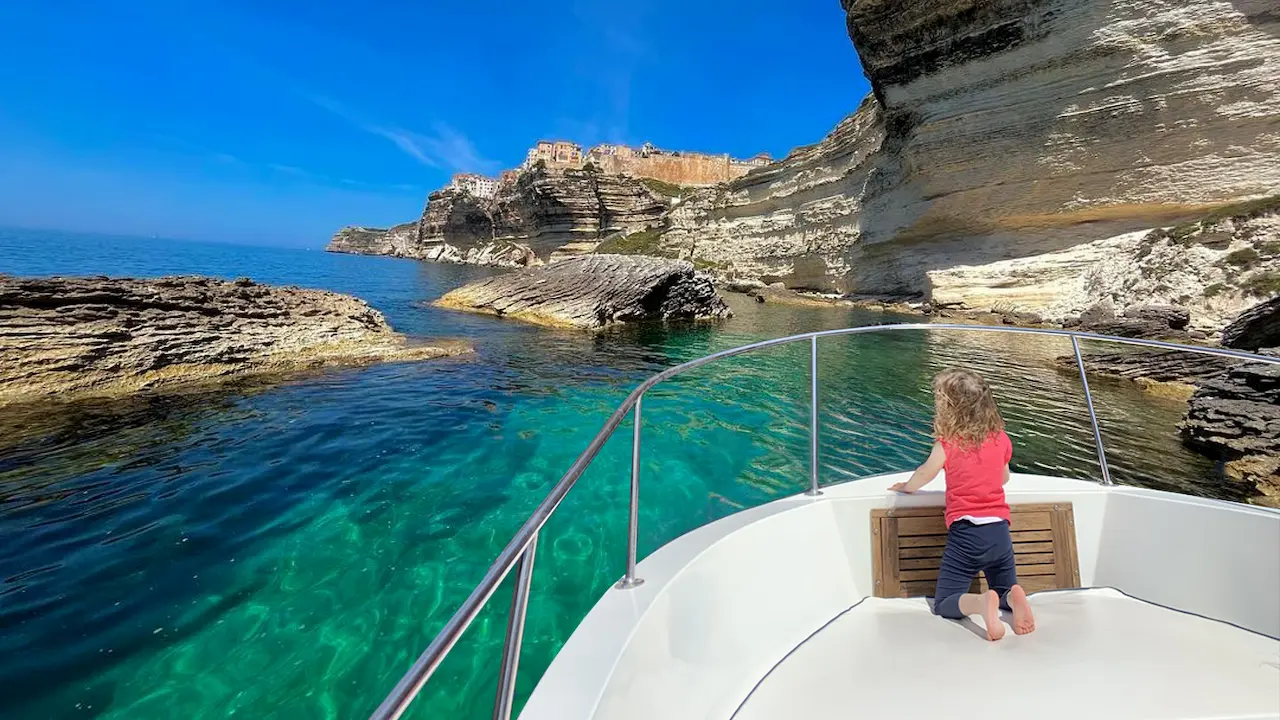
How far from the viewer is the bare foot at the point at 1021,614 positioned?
7.62ft

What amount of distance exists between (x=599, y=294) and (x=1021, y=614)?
53.4ft

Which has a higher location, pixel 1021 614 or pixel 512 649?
pixel 512 649

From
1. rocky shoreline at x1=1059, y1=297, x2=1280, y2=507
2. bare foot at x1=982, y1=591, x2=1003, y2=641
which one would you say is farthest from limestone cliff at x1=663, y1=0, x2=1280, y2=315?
bare foot at x1=982, y1=591, x2=1003, y2=641

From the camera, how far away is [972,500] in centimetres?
247

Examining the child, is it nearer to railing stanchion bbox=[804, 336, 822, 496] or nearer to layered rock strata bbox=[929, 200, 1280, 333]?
railing stanchion bbox=[804, 336, 822, 496]

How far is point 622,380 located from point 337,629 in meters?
7.35

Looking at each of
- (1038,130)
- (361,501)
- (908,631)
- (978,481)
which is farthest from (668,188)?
(908,631)

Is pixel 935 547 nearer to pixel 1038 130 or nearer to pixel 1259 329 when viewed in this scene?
pixel 1259 329

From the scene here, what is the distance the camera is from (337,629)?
3.19m

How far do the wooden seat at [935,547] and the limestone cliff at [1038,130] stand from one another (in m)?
25.6

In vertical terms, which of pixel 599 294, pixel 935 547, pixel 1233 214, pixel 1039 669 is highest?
pixel 1233 214

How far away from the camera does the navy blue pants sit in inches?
96.0

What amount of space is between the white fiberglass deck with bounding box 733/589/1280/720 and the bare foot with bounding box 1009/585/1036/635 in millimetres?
42

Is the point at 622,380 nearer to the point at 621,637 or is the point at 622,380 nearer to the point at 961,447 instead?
Answer: the point at 961,447
